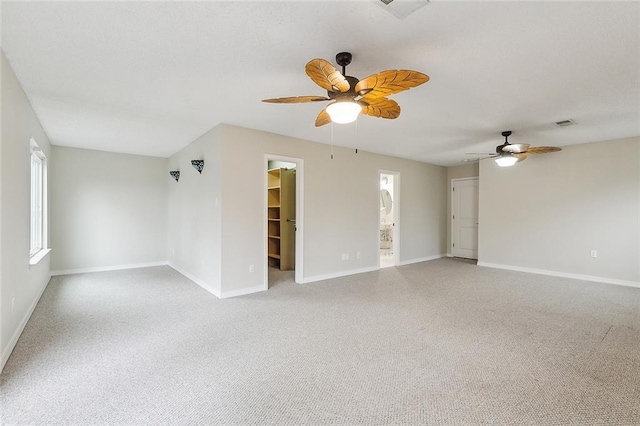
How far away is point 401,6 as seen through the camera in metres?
1.70

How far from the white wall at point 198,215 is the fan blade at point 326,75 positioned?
2.45 m

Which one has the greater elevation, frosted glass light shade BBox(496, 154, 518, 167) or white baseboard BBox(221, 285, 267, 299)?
frosted glass light shade BBox(496, 154, 518, 167)

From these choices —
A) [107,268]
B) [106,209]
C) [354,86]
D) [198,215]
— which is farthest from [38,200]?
[354,86]

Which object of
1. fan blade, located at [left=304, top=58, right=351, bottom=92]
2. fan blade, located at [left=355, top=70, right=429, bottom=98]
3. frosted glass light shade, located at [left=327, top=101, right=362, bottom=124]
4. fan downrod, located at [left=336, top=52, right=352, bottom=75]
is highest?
fan downrod, located at [left=336, top=52, right=352, bottom=75]

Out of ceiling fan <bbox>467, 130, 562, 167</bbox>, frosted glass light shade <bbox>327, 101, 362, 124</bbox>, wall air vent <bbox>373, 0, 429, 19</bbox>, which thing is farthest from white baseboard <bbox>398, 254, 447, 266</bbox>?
wall air vent <bbox>373, 0, 429, 19</bbox>

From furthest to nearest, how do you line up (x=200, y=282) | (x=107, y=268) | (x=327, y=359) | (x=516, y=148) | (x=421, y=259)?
(x=421, y=259)
(x=107, y=268)
(x=200, y=282)
(x=516, y=148)
(x=327, y=359)

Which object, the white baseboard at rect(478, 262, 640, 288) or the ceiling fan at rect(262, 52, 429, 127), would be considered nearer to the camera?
the ceiling fan at rect(262, 52, 429, 127)

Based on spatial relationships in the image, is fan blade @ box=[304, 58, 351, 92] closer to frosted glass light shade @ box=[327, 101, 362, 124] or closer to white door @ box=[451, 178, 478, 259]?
frosted glass light shade @ box=[327, 101, 362, 124]

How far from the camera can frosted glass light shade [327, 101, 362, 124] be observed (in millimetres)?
2252

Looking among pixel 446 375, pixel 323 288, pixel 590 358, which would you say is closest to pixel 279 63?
pixel 446 375

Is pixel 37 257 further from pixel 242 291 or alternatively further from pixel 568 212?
pixel 568 212

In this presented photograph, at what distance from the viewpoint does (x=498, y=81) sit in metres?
2.74

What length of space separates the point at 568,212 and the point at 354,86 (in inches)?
213

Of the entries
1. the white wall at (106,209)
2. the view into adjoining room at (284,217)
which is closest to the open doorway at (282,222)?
the view into adjoining room at (284,217)
